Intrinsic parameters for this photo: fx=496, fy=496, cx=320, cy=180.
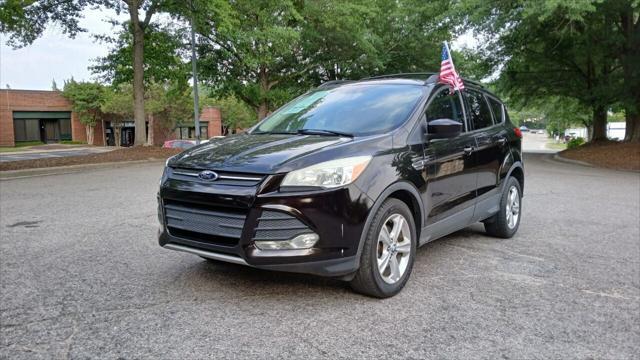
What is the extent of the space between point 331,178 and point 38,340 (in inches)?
82.3

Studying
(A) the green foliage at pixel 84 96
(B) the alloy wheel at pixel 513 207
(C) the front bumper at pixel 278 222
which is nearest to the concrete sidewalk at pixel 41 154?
(A) the green foliage at pixel 84 96

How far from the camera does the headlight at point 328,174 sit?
11.0 feet

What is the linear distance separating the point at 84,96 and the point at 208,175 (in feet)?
168

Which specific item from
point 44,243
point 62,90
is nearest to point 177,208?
point 44,243

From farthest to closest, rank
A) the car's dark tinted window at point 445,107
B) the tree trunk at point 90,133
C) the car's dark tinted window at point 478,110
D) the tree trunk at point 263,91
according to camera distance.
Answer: the tree trunk at point 90,133
the tree trunk at point 263,91
the car's dark tinted window at point 478,110
the car's dark tinted window at point 445,107

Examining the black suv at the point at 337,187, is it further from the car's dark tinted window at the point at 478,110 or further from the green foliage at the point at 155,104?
the green foliage at the point at 155,104

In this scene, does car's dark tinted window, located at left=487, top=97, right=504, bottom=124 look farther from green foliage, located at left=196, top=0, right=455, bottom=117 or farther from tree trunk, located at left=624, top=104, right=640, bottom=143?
tree trunk, located at left=624, top=104, right=640, bottom=143

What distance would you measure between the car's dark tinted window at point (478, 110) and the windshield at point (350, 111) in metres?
0.97

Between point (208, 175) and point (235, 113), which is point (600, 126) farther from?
point (235, 113)

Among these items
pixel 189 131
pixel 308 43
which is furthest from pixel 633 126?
pixel 189 131

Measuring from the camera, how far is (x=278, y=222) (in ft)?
10.9

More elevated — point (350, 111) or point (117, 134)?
point (117, 134)

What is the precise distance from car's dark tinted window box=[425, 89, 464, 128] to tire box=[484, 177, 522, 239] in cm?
127

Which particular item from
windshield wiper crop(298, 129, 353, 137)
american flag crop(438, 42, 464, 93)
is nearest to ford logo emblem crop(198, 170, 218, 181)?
windshield wiper crop(298, 129, 353, 137)
